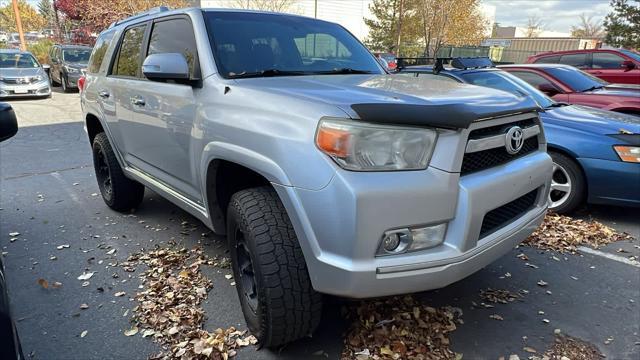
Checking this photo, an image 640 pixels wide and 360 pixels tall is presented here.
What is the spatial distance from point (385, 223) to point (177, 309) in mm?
1677

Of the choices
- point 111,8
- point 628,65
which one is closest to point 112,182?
point 628,65

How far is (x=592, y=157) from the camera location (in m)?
4.21

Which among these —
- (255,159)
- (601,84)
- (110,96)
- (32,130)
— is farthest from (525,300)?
(32,130)

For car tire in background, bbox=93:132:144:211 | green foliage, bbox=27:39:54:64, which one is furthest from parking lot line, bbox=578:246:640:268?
green foliage, bbox=27:39:54:64

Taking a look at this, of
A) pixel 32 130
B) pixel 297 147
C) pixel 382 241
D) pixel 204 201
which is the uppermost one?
pixel 297 147

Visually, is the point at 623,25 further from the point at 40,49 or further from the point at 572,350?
the point at 40,49

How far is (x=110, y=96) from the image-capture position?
13.3ft

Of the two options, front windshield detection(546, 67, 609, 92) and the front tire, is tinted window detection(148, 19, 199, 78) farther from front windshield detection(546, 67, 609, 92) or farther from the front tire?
front windshield detection(546, 67, 609, 92)

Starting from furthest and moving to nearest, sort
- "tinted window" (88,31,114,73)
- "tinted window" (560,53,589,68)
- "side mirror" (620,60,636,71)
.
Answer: "tinted window" (560,53,589,68) < "side mirror" (620,60,636,71) < "tinted window" (88,31,114,73)

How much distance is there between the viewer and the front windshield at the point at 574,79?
21.2 ft

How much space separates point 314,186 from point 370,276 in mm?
453

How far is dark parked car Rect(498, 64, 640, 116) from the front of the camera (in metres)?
6.08

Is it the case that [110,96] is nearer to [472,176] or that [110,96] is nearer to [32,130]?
[472,176]

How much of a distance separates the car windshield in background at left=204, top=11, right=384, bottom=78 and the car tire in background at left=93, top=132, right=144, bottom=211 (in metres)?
2.03
